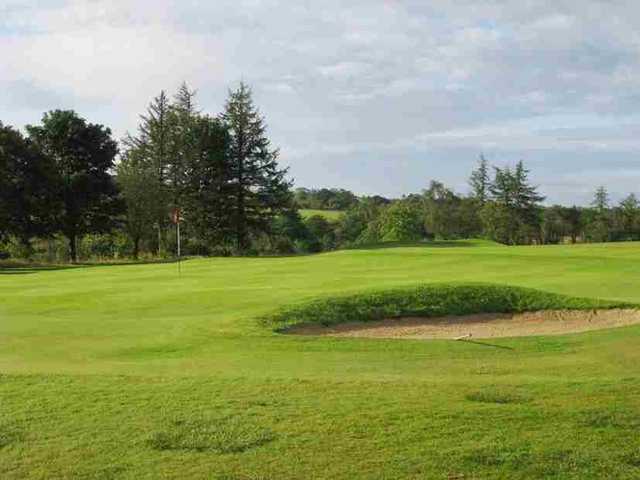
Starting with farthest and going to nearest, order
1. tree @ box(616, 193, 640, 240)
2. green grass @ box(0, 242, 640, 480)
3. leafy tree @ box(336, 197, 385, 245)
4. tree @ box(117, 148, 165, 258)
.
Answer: leafy tree @ box(336, 197, 385, 245), tree @ box(616, 193, 640, 240), tree @ box(117, 148, 165, 258), green grass @ box(0, 242, 640, 480)

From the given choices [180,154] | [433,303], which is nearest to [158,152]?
[180,154]

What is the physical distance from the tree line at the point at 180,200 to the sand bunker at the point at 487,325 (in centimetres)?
3923

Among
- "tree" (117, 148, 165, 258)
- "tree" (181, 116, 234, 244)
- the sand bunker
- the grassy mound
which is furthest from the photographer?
"tree" (181, 116, 234, 244)

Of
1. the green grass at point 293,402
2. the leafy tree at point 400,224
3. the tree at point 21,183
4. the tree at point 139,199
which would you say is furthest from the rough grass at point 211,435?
the leafy tree at point 400,224

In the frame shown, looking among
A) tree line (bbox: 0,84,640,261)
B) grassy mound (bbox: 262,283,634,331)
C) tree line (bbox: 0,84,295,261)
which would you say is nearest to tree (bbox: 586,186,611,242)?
tree line (bbox: 0,84,640,261)

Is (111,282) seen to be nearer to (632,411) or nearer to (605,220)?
(632,411)

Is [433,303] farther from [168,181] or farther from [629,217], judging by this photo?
[629,217]

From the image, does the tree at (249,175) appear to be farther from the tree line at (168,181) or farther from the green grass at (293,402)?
the green grass at (293,402)

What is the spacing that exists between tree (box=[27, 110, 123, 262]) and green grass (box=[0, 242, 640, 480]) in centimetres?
3981

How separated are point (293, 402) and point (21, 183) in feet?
158

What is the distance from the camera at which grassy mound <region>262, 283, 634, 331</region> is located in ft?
54.6

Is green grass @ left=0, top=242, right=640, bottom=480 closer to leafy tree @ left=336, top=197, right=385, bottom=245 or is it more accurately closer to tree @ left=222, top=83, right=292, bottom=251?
tree @ left=222, top=83, right=292, bottom=251

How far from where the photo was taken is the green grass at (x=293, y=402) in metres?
6.45

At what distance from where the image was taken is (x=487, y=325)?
56.4 feet
